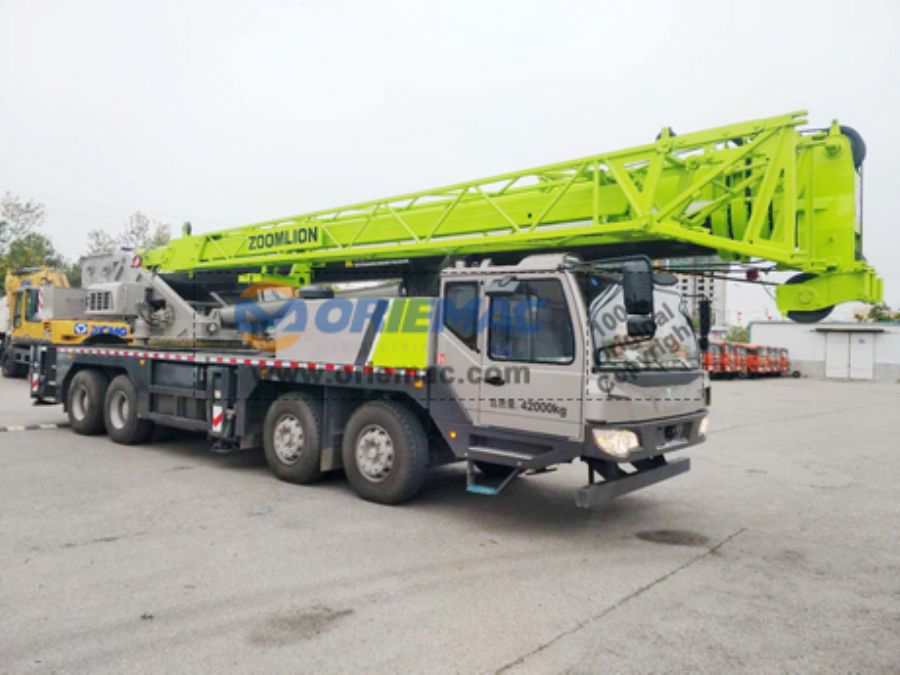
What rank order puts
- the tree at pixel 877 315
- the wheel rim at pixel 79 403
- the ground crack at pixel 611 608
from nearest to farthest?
the ground crack at pixel 611 608 → the wheel rim at pixel 79 403 → the tree at pixel 877 315

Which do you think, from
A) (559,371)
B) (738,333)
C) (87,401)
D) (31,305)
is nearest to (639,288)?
(559,371)

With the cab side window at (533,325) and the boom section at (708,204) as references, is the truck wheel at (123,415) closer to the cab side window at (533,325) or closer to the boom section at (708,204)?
the boom section at (708,204)

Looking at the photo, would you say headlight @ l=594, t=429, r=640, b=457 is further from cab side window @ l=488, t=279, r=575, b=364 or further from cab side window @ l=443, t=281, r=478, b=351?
cab side window @ l=443, t=281, r=478, b=351

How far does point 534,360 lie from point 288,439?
3.25 metres

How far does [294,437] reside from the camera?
7.38 meters

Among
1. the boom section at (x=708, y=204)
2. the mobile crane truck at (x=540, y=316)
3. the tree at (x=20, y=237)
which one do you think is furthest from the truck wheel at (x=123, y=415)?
the tree at (x=20, y=237)

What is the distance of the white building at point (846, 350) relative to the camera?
40375 mm

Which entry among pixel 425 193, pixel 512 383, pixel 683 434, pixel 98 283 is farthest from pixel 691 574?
pixel 98 283

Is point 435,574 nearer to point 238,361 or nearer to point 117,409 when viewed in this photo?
point 238,361

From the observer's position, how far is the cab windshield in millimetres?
5410

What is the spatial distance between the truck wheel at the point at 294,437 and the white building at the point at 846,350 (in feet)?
133

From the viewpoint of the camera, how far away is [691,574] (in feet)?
16.1

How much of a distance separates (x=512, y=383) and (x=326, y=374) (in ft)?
7.18

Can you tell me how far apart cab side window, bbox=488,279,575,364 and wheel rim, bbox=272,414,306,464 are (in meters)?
2.67
